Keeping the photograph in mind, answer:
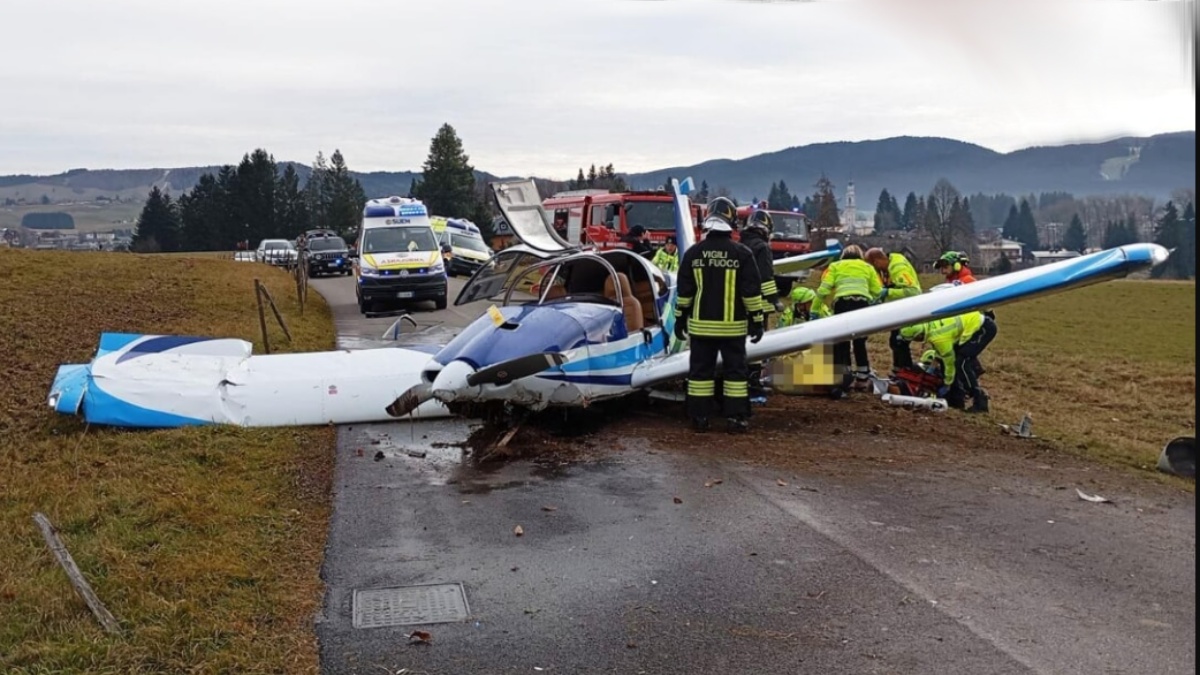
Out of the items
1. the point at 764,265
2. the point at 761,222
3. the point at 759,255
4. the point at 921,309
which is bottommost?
the point at 921,309

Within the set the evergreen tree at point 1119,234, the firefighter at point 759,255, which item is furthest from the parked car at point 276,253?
→ the evergreen tree at point 1119,234

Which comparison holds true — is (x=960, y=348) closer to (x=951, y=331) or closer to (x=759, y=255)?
(x=951, y=331)

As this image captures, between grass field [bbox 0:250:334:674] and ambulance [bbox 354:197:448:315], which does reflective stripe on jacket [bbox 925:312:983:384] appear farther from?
ambulance [bbox 354:197:448:315]

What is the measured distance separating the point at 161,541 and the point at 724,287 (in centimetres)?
568

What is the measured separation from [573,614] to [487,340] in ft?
13.8

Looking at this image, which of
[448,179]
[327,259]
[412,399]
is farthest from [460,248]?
[448,179]

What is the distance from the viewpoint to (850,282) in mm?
12336

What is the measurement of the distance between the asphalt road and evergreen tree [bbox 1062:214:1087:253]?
160cm

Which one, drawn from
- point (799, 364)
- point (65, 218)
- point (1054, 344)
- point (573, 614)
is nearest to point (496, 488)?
point (573, 614)

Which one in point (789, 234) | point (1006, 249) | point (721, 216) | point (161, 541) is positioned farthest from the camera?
point (789, 234)

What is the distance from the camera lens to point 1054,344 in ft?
76.6

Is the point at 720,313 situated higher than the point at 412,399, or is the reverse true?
the point at 720,313

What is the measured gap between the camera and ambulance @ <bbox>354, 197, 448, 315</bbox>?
75.7 feet

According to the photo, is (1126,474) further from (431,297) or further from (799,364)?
(431,297)
